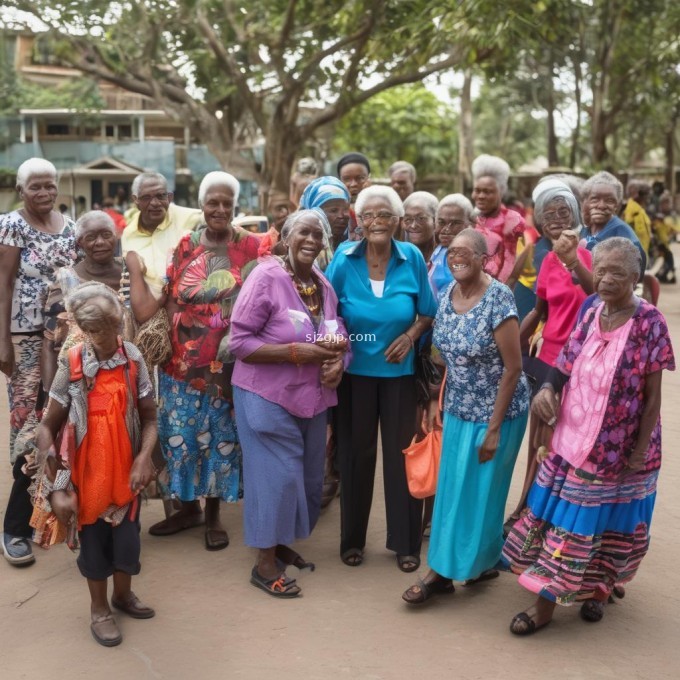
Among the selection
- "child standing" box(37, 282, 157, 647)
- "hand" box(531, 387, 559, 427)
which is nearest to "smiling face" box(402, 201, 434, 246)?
"hand" box(531, 387, 559, 427)

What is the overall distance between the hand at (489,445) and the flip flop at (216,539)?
1.58 m

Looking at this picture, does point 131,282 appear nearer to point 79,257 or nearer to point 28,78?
point 79,257

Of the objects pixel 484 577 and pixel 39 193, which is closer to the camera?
pixel 484 577

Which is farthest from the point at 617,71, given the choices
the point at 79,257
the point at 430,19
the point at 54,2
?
Answer: the point at 79,257

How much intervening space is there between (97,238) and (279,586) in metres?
1.82

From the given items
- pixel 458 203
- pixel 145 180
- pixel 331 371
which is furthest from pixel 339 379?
pixel 145 180

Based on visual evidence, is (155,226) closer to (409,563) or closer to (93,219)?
(93,219)

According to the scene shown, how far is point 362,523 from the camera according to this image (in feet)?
14.7

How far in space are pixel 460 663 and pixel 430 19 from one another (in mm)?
10102

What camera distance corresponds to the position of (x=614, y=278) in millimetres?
3490

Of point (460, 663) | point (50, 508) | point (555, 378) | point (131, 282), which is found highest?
point (131, 282)

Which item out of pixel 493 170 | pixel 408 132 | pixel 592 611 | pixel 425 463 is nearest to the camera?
pixel 592 611

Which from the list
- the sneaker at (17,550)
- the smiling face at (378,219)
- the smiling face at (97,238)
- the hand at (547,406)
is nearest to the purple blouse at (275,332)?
the smiling face at (378,219)

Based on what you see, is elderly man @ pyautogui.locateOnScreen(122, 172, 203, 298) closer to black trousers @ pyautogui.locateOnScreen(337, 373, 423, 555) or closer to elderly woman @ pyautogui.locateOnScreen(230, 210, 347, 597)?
elderly woman @ pyautogui.locateOnScreen(230, 210, 347, 597)
